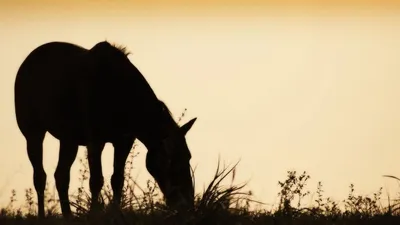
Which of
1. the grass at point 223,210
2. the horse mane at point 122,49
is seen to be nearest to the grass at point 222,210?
the grass at point 223,210

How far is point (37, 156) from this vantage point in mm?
10648

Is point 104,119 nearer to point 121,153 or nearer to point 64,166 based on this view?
point 121,153

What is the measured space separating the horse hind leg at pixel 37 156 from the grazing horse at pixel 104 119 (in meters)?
0.01

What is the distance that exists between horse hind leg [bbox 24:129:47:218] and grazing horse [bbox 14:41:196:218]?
14 millimetres

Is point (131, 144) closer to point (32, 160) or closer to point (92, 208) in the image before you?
point (32, 160)

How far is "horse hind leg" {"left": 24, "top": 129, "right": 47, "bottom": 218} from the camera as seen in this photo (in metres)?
10.5

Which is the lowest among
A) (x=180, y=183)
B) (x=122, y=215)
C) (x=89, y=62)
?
(x=122, y=215)

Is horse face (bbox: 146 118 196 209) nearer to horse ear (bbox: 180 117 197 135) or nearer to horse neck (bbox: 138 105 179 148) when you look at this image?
horse ear (bbox: 180 117 197 135)

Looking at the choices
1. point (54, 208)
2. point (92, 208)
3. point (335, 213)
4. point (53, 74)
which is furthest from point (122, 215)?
point (53, 74)

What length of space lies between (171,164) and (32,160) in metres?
2.77

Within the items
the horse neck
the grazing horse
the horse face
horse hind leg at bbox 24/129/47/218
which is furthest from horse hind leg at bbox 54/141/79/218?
the horse face

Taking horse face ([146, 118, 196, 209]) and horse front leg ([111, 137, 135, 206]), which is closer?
horse face ([146, 118, 196, 209])

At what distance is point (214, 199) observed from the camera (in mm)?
7039

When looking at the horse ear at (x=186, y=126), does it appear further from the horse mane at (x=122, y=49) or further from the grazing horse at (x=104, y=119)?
the horse mane at (x=122, y=49)
